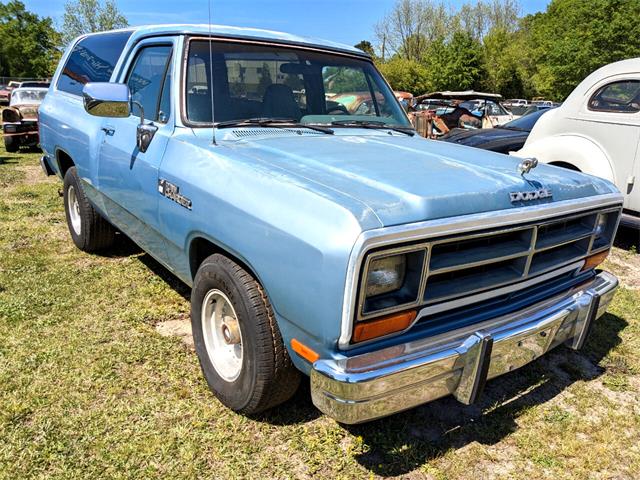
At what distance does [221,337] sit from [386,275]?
118 cm

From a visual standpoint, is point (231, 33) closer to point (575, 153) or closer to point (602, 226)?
point (602, 226)

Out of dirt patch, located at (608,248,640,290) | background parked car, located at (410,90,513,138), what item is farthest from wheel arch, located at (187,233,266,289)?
background parked car, located at (410,90,513,138)

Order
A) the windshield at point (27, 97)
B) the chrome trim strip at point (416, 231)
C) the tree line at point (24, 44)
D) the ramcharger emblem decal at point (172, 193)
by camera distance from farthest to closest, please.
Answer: the tree line at point (24, 44) → the windshield at point (27, 97) → the ramcharger emblem decal at point (172, 193) → the chrome trim strip at point (416, 231)

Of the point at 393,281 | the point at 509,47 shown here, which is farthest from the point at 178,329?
the point at 509,47

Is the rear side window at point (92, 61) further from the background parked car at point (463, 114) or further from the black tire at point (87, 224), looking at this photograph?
the background parked car at point (463, 114)

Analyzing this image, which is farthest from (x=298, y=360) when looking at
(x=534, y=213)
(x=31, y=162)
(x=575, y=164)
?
(x=31, y=162)

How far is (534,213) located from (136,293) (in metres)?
3.00

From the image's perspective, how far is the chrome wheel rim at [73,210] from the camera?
487cm

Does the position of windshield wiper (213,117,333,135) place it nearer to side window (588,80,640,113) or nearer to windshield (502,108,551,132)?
A: side window (588,80,640,113)

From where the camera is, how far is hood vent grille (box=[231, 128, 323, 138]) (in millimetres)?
2983

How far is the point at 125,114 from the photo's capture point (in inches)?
126

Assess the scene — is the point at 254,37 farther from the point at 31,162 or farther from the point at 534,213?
the point at 31,162

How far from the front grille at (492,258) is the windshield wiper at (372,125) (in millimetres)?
1372

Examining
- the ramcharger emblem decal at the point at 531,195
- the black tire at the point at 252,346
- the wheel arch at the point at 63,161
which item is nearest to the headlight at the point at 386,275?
the black tire at the point at 252,346
